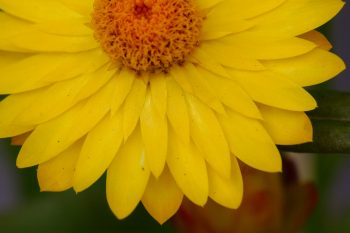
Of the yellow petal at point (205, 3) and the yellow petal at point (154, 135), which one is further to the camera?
the yellow petal at point (205, 3)

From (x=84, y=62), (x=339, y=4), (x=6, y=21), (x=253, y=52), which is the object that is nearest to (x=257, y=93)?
(x=253, y=52)

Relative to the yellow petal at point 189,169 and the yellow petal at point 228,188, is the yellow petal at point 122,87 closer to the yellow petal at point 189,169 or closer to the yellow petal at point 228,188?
the yellow petal at point 189,169

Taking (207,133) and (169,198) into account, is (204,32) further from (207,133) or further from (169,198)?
(169,198)

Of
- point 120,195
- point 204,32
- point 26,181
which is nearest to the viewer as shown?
point 120,195

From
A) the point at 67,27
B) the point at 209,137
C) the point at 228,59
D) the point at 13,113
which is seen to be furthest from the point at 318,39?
the point at 13,113

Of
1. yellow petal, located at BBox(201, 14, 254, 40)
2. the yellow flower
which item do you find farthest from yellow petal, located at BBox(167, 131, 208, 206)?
yellow petal, located at BBox(201, 14, 254, 40)

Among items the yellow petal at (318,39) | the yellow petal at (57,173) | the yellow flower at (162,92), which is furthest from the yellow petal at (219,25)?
the yellow petal at (57,173)

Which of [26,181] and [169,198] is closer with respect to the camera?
[169,198]
